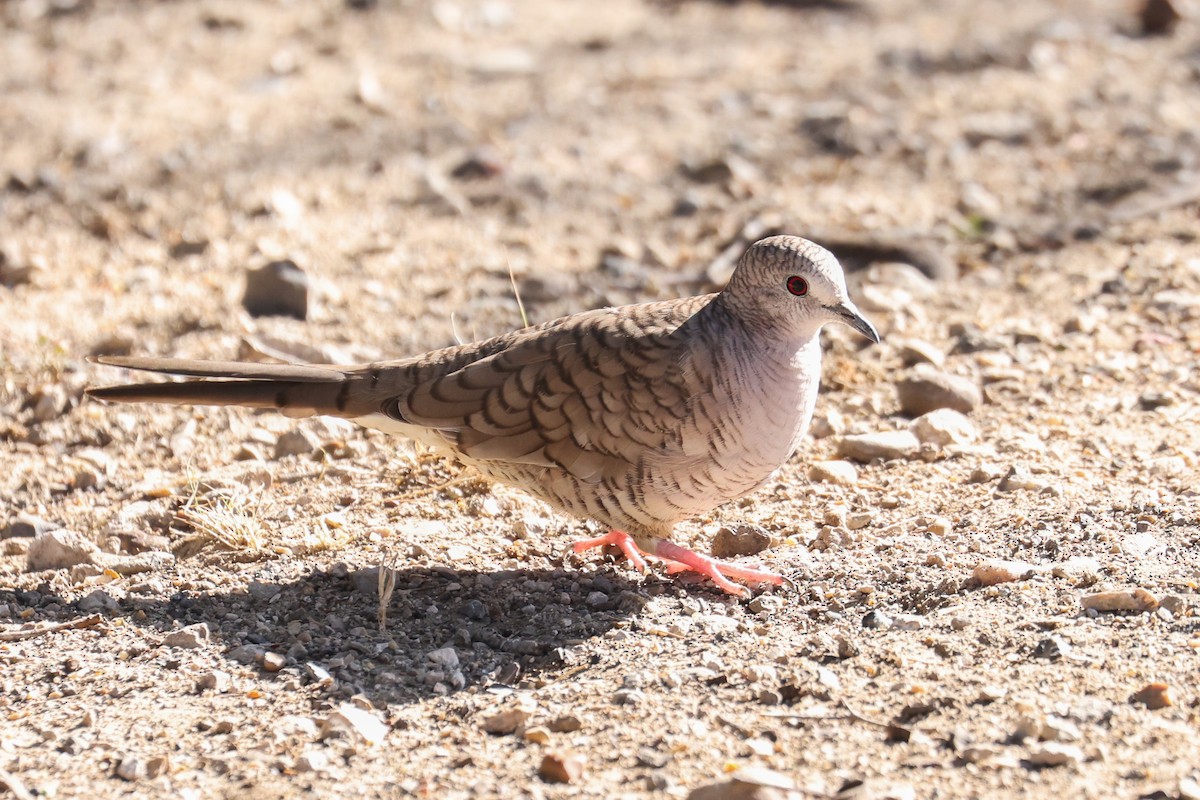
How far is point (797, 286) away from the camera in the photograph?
4.04m

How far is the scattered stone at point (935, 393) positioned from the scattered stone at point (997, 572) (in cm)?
129

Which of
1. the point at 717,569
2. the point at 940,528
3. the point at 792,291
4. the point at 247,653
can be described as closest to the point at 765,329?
the point at 792,291

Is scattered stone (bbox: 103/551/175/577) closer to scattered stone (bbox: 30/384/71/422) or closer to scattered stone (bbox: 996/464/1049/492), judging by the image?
scattered stone (bbox: 30/384/71/422)

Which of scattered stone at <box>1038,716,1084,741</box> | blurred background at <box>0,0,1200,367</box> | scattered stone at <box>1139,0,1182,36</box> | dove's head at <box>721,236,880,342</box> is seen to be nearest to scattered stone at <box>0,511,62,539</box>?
blurred background at <box>0,0,1200,367</box>

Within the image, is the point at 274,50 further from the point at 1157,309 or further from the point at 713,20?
the point at 1157,309

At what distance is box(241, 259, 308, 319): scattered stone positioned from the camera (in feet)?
19.7

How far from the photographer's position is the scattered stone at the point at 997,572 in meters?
3.89

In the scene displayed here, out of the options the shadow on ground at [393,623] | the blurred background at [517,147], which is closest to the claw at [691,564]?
the shadow on ground at [393,623]

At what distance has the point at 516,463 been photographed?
419 centimetres

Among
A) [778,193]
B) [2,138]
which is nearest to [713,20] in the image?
[778,193]

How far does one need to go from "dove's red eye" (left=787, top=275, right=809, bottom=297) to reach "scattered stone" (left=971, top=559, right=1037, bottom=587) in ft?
3.04

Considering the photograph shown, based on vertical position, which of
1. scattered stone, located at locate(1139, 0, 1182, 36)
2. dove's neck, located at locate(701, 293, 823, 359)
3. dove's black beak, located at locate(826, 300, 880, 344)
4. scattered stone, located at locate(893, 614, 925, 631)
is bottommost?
scattered stone, located at locate(893, 614, 925, 631)

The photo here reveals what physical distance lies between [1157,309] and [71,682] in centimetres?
447

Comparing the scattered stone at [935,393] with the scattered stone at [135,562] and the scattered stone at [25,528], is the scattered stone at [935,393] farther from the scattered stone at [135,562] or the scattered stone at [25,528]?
the scattered stone at [25,528]
